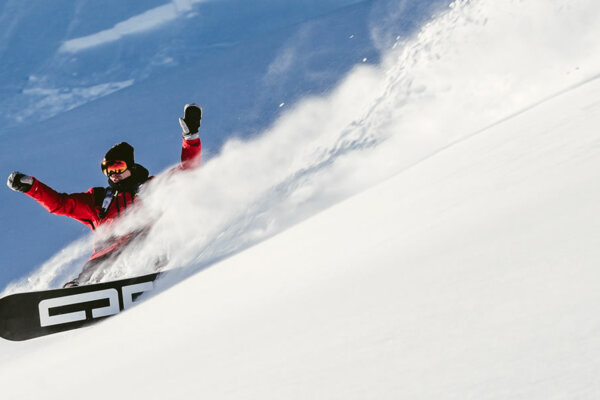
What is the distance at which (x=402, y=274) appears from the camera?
1178mm

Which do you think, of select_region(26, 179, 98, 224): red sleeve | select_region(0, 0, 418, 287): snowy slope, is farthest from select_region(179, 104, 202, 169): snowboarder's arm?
select_region(0, 0, 418, 287): snowy slope

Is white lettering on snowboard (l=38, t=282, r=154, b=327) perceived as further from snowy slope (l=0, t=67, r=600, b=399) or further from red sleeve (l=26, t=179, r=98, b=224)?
snowy slope (l=0, t=67, r=600, b=399)

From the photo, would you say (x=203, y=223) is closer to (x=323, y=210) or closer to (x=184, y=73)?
(x=323, y=210)

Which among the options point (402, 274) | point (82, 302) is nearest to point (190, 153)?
point (82, 302)

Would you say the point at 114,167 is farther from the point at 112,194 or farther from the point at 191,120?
the point at 191,120

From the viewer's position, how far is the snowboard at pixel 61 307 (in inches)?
121

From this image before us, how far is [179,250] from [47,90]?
9229mm

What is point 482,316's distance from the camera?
32.7 inches

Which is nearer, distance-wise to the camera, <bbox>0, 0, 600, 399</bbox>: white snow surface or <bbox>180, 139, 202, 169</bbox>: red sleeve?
<bbox>0, 0, 600, 399</bbox>: white snow surface

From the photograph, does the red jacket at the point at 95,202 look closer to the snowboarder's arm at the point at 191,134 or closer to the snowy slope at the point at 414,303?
the snowboarder's arm at the point at 191,134

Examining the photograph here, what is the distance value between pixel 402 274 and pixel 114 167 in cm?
278

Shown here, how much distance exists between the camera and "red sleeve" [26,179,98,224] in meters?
3.59

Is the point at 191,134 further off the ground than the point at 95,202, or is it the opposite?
the point at 191,134

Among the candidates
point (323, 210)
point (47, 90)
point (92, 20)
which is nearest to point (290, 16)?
point (92, 20)
